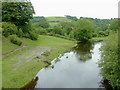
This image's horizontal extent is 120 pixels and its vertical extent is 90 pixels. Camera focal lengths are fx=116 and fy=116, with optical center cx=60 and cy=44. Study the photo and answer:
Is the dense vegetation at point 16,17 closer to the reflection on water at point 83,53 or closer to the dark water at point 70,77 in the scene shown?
the reflection on water at point 83,53

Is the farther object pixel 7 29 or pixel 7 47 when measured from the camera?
pixel 7 29

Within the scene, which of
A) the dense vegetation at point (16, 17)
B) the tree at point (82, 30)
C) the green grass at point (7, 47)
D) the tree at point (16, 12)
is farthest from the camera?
the tree at point (82, 30)

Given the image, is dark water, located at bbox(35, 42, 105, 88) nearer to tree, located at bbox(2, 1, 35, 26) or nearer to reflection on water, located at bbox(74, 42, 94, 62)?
reflection on water, located at bbox(74, 42, 94, 62)

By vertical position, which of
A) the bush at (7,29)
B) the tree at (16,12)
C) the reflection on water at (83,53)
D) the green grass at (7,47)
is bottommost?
the reflection on water at (83,53)

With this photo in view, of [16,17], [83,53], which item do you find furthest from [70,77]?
[16,17]

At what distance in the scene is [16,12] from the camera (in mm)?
55094

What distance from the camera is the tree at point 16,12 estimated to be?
53625 millimetres

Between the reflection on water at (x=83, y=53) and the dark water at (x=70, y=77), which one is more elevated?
the dark water at (x=70, y=77)

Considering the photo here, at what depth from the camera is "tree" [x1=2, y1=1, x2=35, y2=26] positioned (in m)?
53.6

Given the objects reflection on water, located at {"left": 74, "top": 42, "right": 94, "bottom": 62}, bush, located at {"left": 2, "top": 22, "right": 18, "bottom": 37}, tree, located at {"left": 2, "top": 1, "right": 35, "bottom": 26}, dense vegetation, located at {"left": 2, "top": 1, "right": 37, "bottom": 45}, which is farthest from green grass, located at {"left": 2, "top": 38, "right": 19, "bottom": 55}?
reflection on water, located at {"left": 74, "top": 42, "right": 94, "bottom": 62}

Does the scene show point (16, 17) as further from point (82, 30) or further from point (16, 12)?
point (82, 30)

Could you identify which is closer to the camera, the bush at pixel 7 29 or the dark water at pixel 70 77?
the dark water at pixel 70 77

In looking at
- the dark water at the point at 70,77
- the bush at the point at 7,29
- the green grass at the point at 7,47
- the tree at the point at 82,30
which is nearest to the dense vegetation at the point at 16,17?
the bush at the point at 7,29

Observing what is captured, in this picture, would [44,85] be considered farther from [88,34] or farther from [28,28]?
[88,34]
